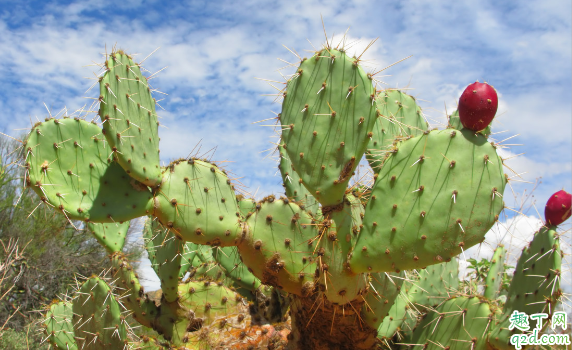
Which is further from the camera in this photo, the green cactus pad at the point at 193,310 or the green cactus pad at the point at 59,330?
the green cactus pad at the point at 59,330

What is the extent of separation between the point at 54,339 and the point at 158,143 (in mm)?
1856

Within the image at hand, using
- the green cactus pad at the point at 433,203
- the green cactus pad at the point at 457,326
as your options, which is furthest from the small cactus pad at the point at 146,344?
the green cactus pad at the point at 457,326

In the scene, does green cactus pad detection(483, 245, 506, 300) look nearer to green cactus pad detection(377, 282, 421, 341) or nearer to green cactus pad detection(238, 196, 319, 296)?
green cactus pad detection(377, 282, 421, 341)

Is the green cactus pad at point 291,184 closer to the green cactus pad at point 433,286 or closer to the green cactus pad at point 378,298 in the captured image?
the green cactus pad at point 378,298

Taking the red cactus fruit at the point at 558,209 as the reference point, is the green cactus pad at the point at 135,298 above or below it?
below

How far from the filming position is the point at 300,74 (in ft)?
6.91

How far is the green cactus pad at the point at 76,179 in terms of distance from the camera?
84.6 inches

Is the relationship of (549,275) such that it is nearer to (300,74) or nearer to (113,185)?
(300,74)

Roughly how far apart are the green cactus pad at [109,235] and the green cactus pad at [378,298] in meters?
1.95

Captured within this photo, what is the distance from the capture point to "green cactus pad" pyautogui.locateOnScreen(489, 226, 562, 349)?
2.12 m

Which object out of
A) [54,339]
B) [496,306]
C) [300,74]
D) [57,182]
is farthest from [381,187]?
[54,339]

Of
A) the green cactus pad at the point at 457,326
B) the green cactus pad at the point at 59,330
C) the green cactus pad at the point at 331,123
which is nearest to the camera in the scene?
the green cactus pad at the point at 331,123

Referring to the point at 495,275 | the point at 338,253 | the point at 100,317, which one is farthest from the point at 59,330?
the point at 495,275

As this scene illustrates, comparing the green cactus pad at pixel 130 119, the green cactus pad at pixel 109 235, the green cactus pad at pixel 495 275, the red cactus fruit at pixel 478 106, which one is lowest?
the green cactus pad at pixel 109 235
